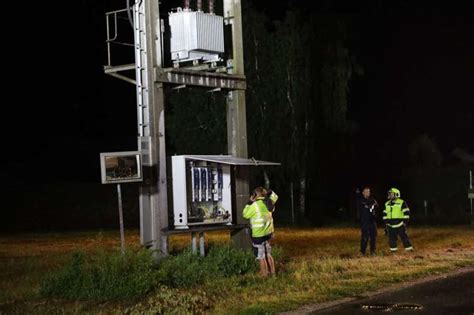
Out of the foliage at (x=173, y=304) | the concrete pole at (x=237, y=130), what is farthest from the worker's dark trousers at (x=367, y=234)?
→ the foliage at (x=173, y=304)

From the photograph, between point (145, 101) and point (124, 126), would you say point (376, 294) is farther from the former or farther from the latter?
point (124, 126)

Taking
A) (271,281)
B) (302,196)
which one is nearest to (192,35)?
(271,281)

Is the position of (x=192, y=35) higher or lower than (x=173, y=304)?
higher

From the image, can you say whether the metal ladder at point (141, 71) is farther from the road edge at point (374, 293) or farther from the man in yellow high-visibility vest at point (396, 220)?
the man in yellow high-visibility vest at point (396, 220)

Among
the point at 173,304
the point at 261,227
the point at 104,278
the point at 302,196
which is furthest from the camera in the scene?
the point at 302,196

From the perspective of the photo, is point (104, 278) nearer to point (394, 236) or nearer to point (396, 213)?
point (394, 236)

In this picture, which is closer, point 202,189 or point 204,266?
point 204,266

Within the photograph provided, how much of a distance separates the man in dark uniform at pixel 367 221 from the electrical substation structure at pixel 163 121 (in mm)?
3613

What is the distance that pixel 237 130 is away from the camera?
16469 millimetres

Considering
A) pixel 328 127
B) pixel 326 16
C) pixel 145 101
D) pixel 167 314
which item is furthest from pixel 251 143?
pixel 167 314

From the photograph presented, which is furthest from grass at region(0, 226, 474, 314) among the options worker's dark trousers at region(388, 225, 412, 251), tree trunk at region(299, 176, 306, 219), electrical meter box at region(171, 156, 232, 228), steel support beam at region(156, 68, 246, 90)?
tree trunk at region(299, 176, 306, 219)

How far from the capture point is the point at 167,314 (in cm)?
1042

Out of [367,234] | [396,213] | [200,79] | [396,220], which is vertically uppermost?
[200,79]

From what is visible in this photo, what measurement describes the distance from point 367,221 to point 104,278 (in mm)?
8354
